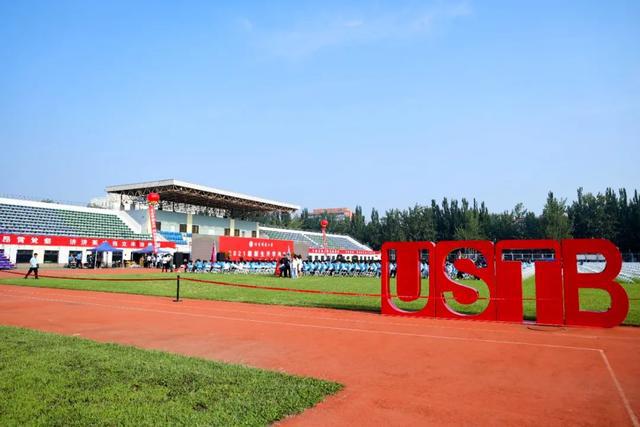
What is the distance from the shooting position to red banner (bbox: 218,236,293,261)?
145 feet

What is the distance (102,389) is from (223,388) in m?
1.43

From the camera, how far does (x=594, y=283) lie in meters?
10.7

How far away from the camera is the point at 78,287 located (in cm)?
2092

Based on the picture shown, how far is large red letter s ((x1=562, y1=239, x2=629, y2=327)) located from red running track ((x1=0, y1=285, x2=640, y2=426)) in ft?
1.39

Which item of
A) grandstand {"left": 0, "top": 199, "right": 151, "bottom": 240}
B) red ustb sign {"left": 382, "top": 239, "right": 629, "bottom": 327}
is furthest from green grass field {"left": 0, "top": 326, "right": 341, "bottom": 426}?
grandstand {"left": 0, "top": 199, "right": 151, "bottom": 240}

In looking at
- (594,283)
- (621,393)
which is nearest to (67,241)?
(594,283)

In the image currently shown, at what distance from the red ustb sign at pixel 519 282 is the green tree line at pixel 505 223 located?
57781mm

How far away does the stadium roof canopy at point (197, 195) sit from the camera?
5047 cm

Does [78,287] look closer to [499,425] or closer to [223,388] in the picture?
[223,388]

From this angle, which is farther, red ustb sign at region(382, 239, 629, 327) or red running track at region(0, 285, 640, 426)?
red ustb sign at region(382, 239, 629, 327)

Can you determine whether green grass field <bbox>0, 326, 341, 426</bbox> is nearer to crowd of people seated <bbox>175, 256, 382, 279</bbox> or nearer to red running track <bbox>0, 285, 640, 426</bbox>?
red running track <bbox>0, 285, 640, 426</bbox>

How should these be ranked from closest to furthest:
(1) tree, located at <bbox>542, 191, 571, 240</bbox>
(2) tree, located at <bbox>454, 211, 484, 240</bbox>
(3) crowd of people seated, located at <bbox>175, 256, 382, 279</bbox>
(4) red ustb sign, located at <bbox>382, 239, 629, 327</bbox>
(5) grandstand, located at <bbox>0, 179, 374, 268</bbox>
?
(4) red ustb sign, located at <bbox>382, 239, 629, 327</bbox> < (3) crowd of people seated, located at <bbox>175, 256, 382, 279</bbox> < (5) grandstand, located at <bbox>0, 179, 374, 268</bbox> < (1) tree, located at <bbox>542, 191, 571, 240</bbox> < (2) tree, located at <bbox>454, 211, 484, 240</bbox>

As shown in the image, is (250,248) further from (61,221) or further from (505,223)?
(505,223)

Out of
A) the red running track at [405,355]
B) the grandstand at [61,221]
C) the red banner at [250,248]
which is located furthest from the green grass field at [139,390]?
Answer: the grandstand at [61,221]
